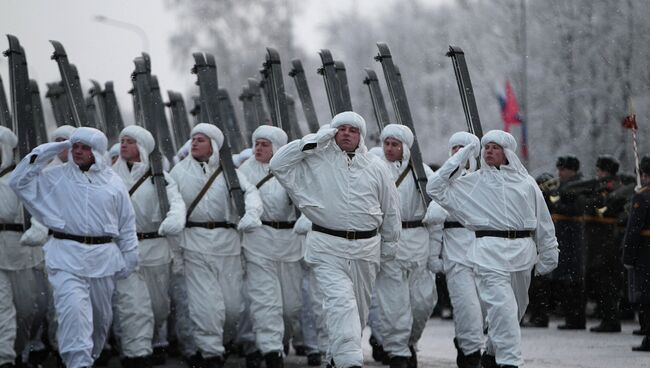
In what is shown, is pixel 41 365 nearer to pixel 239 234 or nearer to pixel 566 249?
pixel 239 234

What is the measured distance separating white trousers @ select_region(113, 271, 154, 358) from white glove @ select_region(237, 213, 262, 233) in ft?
4.12

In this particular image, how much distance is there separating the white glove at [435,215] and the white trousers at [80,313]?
3.25 meters

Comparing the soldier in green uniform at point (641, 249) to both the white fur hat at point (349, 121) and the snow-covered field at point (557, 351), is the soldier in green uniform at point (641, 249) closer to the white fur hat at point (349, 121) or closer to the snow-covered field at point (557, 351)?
the snow-covered field at point (557, 351)

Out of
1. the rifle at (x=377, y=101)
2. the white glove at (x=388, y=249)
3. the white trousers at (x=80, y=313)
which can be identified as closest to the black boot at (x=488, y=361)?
the white glove at (x=388, y=249)

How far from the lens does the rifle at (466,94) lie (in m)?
13.8

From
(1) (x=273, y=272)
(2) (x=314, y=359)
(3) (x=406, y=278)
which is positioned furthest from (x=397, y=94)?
(2) (x=314, y=359)

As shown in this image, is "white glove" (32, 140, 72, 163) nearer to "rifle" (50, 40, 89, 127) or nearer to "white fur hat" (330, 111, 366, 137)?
"white fur hat" (330, 111, 366, 137)

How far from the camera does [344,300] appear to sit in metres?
11.1

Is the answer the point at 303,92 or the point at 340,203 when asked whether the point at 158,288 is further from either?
the point at 303,92

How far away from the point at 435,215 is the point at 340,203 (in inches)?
81.5

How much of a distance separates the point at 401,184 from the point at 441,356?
2.16 m

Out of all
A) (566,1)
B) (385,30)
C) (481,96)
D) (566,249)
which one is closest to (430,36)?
(385,30)

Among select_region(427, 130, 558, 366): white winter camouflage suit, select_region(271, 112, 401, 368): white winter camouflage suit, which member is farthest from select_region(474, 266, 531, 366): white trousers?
select_region(271, 112, 401, 368): white winter camouflage suit

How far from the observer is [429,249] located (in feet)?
45.1
